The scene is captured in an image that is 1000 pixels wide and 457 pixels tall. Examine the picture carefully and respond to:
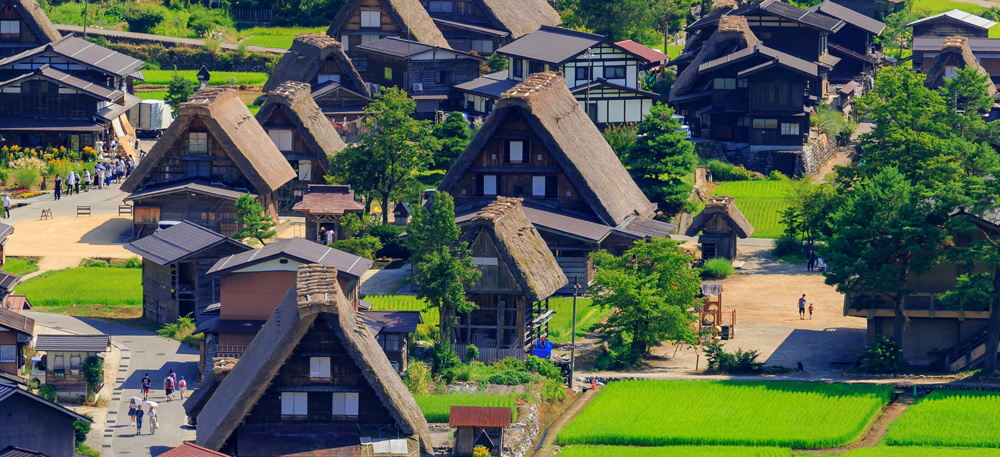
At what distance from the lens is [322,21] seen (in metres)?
128

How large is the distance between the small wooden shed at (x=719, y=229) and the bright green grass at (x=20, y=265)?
26.7 m

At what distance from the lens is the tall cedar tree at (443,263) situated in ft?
205

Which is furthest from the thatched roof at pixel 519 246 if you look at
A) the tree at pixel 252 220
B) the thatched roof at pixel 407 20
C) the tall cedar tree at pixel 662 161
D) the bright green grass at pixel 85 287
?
the thatched roof at pixel 407 20

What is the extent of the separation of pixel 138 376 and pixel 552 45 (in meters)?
42.1

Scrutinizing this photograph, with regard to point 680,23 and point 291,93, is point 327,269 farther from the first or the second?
point 680,23

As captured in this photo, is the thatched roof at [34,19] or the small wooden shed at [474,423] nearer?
the small wooden shed at [474,423]

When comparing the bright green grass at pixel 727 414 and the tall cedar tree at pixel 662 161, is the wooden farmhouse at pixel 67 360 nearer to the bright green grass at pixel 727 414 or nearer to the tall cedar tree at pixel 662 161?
the bright green grass at pixel 727 414

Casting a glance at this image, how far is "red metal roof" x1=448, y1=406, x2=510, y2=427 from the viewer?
175 feet

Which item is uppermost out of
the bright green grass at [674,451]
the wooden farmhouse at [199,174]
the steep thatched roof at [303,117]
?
the steep thatched roof at [303,117]

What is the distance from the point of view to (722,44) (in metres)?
102

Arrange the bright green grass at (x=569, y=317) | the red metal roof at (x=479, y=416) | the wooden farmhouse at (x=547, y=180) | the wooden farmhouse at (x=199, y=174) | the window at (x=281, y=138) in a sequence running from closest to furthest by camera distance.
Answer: the red metal roof at (x=479, y=416), the bright green grass at (x=569, y=317), the wooden farmhouse at (x=547, y=180), the wooden farmhouse at (x=199, y=174), the window at (x=281, y=138)

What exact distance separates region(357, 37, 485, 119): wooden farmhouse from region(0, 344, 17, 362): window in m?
43.6

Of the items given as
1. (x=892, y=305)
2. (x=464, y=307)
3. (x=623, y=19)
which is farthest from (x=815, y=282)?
(x=623, y=19)

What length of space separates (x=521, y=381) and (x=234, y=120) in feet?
82.7
